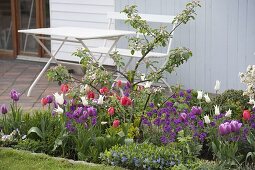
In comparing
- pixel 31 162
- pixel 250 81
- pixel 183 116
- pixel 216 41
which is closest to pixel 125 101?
pixel 183 116

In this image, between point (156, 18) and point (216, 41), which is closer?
point (216, 41)

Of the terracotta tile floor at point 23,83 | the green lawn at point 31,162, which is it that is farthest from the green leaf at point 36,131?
the terracotta tile floor at point 23,83

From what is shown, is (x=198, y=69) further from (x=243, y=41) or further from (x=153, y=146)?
(x=153, y=146)

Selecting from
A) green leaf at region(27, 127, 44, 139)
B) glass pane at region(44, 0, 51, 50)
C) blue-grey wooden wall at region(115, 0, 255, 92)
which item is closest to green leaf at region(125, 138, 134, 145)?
green leaf at region(27, 127, 44, 139)

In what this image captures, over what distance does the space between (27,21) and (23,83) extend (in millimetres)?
2409

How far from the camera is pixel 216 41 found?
8.52 meters

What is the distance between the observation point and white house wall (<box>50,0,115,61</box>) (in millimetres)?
9992

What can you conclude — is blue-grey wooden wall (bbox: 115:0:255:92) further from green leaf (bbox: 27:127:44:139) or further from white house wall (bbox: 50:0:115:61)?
green leaf (bbox: 27:127:44:139)

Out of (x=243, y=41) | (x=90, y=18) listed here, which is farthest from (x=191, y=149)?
(x=90, y=18)

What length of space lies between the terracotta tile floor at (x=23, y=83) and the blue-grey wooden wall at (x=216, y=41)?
5.68 feet

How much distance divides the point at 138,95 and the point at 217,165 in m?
1.40

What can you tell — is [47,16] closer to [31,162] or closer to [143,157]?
[31,162]

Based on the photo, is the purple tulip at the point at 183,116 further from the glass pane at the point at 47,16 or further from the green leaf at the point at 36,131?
the glass pane at the point at 47,16

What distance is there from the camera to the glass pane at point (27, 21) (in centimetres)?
1133
